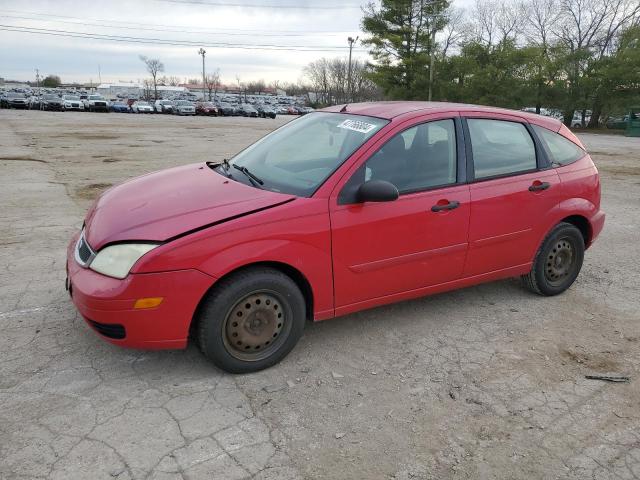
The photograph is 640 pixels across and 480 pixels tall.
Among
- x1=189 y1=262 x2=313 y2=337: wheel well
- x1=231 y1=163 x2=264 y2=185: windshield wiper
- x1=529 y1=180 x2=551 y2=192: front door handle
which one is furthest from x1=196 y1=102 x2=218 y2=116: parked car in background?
x1=189 y1=262 x2=313 y2=337: wheel well

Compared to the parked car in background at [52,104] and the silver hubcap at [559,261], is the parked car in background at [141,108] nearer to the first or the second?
the parked car in background at [52,104]

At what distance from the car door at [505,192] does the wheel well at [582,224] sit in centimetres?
36

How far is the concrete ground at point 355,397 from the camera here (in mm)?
2438

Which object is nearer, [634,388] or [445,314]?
[634,388]

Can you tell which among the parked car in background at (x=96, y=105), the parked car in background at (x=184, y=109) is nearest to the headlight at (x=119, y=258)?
the parked car in background at (x=184, y=109)

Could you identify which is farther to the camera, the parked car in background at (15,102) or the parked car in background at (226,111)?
the parked car in background at (226,111)

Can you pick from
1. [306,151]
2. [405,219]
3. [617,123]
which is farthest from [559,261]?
[617,123]

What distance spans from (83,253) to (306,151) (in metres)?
1.68

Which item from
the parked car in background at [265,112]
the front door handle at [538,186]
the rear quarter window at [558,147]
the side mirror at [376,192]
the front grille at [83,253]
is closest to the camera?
the front grille at [83,253]

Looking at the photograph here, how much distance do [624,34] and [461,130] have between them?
43785 mm

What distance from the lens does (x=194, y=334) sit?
3.07 m

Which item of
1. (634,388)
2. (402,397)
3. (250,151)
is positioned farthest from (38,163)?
(634,388)

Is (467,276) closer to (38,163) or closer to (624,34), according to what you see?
(38,163)

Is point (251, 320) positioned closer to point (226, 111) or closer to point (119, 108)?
point (119, 108)
